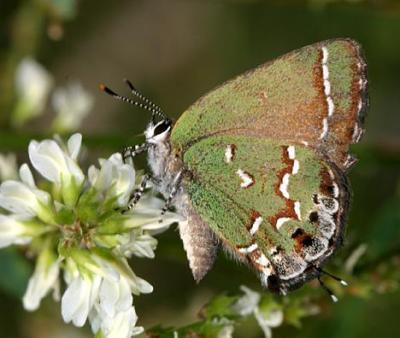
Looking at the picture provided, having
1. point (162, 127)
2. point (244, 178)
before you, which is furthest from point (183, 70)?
point (244, 178)

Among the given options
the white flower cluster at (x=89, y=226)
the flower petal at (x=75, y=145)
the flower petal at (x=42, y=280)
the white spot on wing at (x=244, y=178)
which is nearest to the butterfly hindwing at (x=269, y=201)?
the white spot on wing at (x=244, y=178)

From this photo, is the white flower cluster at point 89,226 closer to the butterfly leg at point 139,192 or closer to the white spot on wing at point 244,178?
the butterfly leg at point 139,192

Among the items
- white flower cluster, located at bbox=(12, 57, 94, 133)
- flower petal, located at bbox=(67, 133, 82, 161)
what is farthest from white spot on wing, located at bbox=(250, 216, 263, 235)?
white flower cluster, located at bbox=(12, 57, 94, 133)

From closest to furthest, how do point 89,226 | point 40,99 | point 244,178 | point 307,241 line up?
point 89,226 < point 307,241 < point 244,178 < point 40,99

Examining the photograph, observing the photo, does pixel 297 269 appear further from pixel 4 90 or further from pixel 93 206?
pixel 4 90

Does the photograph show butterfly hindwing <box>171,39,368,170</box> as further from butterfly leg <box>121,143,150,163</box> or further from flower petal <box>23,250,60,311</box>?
flower petal <box>23,250,60,311</box>

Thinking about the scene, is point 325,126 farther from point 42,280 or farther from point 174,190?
point 42,280
